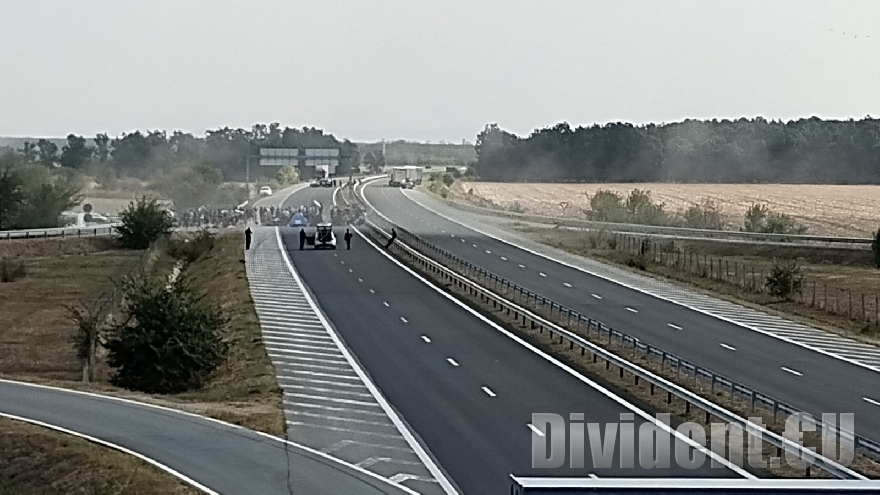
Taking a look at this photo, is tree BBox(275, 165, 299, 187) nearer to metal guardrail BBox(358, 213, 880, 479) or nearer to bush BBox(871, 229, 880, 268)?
metal guardrail BBox(358, 213, 880, 479)

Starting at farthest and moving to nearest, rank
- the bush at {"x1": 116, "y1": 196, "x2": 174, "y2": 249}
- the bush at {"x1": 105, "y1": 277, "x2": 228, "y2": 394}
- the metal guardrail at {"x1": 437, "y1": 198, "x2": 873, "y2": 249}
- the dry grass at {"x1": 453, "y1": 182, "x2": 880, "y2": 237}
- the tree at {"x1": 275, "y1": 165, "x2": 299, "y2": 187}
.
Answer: the tree at {"x1": 275, "y1": 165, "x2": 299, "y2": 187}, the dry grass at {"x1": 453, "y1": 182, "x2": 880, "y2": 237}, the bush at {"x1": 116, "y1": 196, "x2": 174, "y2": 249}, the metal guardrail at {"x1": 437, "y1": 198, "x2": 873, "y2": 249}, the bush at {"x1": 105, "y1": 277, "x2": 228, "y2": 394}

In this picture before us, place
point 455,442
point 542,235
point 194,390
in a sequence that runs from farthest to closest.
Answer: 1. point 542,235
2. point 194,390
3. point 455,442

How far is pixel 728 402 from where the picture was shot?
29.1m

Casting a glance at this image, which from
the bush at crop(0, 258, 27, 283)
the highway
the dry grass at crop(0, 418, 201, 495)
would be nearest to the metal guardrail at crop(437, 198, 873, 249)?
the highway

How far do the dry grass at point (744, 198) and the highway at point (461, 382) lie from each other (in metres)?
50.7

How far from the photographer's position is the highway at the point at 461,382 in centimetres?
2288

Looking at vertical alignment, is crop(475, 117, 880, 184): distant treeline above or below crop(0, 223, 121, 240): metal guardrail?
above

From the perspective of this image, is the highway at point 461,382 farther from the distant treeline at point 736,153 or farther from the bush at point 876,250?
the distant treeline at point 736,153

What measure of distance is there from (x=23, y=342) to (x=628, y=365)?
27905 mm

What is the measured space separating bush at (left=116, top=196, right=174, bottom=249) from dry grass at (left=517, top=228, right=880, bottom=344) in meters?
26.2

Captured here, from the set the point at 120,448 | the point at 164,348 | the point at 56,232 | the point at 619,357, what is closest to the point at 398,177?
the point at 56,232

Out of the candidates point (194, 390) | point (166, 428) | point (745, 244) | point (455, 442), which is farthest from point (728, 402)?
point (745, 244)

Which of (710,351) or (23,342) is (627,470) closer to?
(710,351)

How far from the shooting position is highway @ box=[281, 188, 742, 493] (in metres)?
22.9
